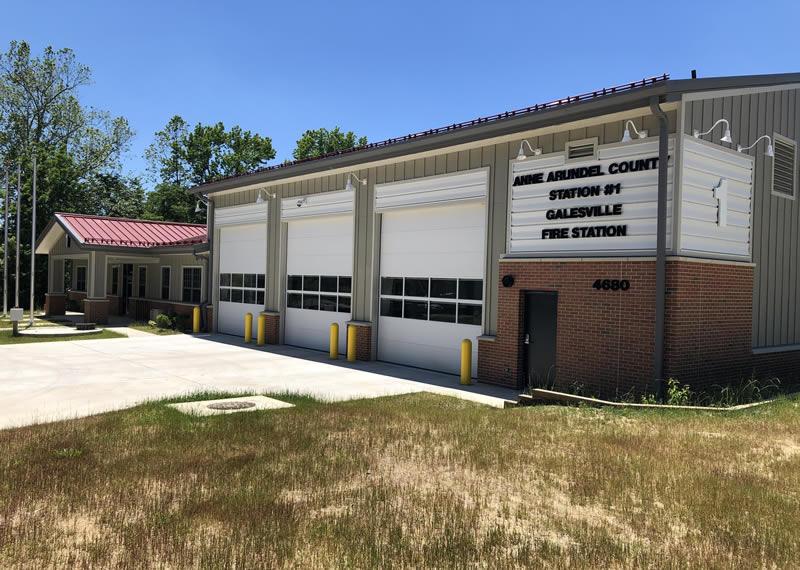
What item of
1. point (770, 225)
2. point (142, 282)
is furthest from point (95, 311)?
point (770, 225)

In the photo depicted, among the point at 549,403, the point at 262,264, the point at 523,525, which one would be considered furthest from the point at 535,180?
the point at 262,264

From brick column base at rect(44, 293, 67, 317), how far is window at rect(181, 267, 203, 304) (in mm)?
8242

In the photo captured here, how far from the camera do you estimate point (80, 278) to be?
36500mm

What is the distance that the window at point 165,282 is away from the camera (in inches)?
1172

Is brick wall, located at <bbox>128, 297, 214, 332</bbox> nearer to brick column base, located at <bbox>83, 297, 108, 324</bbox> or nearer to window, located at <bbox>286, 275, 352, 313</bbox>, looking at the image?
brick column base, located at <bbox>83, 297, 108, 324</bbox>

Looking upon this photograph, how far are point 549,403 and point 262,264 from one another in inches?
552

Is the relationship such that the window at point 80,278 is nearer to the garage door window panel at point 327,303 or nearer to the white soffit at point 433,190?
the garage door window panel at point 327,303

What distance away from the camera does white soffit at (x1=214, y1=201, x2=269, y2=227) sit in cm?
2232

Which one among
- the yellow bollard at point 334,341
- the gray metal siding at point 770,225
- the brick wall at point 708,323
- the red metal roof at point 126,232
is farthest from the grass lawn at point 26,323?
the gray metal siding at point 770,225

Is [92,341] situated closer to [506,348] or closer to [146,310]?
[146,310]

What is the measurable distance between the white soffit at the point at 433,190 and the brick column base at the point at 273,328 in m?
6.01

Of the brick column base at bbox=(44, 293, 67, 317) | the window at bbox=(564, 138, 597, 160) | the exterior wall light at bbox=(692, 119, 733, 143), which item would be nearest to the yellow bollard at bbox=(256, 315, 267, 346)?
the window at bbox=(564, 138, 597, 160)

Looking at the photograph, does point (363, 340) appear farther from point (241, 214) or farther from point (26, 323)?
point (26, 323)

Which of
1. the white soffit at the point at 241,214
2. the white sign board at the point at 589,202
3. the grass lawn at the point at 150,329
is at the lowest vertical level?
the grass lawn at the point at 150,329
